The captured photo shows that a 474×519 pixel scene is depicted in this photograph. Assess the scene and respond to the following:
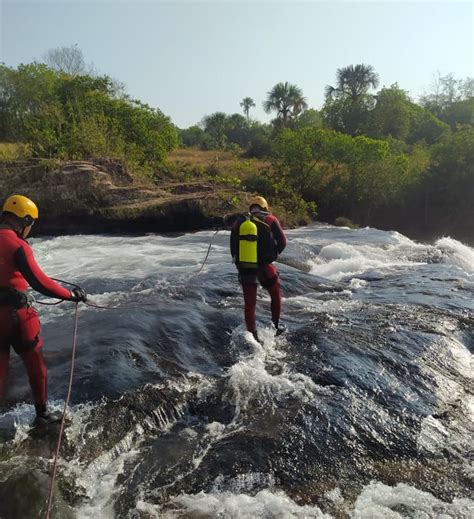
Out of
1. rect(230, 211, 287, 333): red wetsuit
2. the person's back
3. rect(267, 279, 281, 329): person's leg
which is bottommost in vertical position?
rect(267, 279, 281, 329): person's leg

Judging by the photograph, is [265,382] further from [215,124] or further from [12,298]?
[215,124]

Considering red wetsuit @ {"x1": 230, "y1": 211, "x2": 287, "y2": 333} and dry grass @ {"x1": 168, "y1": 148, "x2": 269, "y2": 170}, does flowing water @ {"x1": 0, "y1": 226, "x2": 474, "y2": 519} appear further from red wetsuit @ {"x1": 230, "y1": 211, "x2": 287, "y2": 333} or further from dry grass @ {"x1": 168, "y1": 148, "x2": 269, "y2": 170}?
dry grass @ {"x1": 168, "y1": 148, "x2": 269, "y2": 170}

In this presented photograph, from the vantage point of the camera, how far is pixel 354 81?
53281 millimetres

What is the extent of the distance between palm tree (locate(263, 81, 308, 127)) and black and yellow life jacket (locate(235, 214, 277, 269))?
5171 centimetres

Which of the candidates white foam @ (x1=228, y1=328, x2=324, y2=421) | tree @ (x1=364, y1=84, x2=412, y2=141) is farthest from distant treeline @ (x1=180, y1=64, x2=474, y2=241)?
white foam @ (x1=228, y1=328, x2=324, y2=421)

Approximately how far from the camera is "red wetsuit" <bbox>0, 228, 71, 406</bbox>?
456 centimetres

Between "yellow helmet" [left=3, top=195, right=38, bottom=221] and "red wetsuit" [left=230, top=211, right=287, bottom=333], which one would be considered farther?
"red wetsuit" [left=230, top=211, right=287, bottom=333]

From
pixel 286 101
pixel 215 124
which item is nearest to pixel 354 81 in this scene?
pixel 286 101

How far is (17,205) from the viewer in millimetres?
4719

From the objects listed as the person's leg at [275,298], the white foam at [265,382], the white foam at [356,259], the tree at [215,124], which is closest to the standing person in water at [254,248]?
the person's leg at [275,298]

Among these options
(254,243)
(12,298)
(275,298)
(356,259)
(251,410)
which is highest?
(254,243)

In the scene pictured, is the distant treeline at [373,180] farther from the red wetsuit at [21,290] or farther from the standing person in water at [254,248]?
the red wetsuit at [21,290]

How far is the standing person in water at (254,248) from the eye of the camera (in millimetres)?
7223

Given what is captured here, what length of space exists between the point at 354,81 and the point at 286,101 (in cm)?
858
